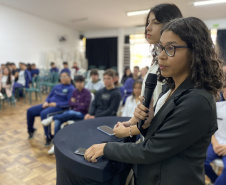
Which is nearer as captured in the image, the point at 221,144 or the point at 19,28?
the point at 221,144

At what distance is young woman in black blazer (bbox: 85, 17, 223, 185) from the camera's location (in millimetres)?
637

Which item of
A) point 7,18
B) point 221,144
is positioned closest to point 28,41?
point 7,18

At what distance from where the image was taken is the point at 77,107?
2.77 meters

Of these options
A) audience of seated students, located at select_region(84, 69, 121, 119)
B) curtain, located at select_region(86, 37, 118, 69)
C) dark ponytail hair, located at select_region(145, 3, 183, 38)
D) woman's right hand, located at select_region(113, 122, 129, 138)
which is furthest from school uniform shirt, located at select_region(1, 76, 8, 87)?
curtain, located at select_region(86, 37, 118, 69)

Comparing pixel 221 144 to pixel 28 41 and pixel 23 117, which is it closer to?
pixel 23 117

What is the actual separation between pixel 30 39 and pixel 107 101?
23.2 feet

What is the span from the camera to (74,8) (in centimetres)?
674

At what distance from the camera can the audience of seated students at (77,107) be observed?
2.56m

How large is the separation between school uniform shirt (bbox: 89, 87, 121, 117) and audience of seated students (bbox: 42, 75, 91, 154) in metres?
0.15

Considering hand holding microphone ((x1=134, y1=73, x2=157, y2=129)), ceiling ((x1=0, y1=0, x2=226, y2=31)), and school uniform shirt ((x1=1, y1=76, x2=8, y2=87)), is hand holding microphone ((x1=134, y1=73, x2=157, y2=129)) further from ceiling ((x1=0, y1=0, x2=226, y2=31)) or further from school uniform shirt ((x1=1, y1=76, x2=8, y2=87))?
ceiling ((x1=0, y1=0, x2=226, y2=31))

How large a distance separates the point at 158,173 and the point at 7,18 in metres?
8.37

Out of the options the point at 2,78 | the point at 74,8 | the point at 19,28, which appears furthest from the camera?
the point at 19,28

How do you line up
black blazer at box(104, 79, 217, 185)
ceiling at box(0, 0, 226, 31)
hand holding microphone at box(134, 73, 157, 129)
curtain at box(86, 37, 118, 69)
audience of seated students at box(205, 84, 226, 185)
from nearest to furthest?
1. black blazer at box(104, 79, 217, 185)
2. hand holding microphone at box(134, 73, 157, 129)
3. audience of seated students at box(205, 84, 226, 185)
4. ceiling at box(0, 0, 226, 31)
5. curtain at box(86, 37, 118, 69)

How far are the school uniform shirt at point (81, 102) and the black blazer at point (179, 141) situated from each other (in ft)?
6.70
